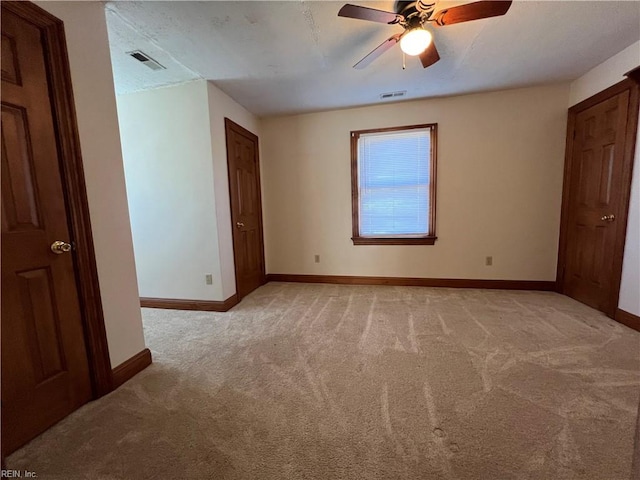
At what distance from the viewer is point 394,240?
11.8ft

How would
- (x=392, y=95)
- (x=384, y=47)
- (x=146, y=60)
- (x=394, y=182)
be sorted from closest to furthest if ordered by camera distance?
(x=384, y=47)
(x=146, y=60)
(x=392, y=95)
(x=394, y=182)

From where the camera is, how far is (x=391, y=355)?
197 cm

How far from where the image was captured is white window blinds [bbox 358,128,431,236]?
3471 mm

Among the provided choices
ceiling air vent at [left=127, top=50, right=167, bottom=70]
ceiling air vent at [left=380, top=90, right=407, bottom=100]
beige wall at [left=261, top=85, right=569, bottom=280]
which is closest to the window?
beige wall at [left=261, top=85, right=569, bottom=280]

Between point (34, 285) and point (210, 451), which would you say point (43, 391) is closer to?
point (34, 285)

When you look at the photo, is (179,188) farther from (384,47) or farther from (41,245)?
(384,47)

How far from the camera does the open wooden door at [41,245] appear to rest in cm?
125

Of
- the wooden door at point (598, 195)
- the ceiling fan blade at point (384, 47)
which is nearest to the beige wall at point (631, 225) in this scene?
the wooden door at point (598, 195)

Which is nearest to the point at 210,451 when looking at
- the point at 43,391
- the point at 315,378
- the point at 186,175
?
the point at 315,378

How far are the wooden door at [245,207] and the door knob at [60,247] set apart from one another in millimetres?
1727

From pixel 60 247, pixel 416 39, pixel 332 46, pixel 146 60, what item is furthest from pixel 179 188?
pixel 416 39

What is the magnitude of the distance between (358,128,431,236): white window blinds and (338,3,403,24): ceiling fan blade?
6.30 ft

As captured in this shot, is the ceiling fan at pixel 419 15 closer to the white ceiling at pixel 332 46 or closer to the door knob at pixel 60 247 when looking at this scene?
the white ceiling at pixel 332 46

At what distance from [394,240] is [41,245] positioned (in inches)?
131
